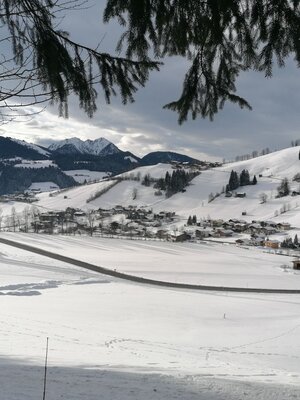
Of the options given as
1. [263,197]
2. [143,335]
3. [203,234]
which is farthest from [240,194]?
[143,335]

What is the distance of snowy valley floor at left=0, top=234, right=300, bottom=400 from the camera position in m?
3.84

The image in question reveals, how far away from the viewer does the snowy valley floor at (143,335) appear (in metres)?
3.84

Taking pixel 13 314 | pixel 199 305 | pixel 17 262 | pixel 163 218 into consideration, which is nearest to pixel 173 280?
pixel 199 305

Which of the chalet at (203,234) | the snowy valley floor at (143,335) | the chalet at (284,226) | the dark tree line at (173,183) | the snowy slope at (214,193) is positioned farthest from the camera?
the dark tree line at (173,183)

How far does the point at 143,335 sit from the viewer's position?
11406 millimetres

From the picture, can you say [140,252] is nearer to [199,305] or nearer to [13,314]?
[199,305]

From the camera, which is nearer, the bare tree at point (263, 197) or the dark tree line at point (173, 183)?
the bare tree at point (263, 197)

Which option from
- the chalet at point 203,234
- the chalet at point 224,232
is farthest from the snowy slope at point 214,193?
the chalet at point 203,234

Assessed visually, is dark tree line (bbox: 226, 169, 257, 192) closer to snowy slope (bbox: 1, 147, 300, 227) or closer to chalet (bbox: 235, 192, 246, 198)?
snowy slope (bbox: 1, 147, 300, 227)

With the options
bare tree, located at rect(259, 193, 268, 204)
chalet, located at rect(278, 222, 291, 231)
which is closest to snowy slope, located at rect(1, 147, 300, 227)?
bare tree, located at rect(259, 193, 268, 204)

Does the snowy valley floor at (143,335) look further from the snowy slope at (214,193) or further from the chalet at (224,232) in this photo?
the snowy slope at (214,193)

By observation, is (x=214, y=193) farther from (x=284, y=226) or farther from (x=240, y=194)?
(x=284, y=226)

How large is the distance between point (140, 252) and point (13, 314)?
25954 millimetres

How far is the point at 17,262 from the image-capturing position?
1143 inches
